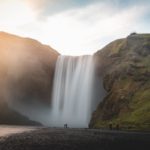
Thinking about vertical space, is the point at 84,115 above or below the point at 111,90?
below

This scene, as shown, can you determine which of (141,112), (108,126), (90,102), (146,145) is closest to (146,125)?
(141,112)

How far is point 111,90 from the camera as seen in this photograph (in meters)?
188

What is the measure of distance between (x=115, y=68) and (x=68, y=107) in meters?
35.5

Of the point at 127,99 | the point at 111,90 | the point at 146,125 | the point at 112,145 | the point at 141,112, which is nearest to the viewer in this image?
the point at 112,145

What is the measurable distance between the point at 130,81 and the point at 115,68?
627 inches

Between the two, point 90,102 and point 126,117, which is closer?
point 126,117

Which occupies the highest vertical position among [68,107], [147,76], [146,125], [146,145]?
[147,76]

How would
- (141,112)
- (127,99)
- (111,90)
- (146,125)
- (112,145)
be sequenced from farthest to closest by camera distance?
1. (111,90)
2. (127,99)
3. (141,112)
4. (146,125)
5. (112,145)

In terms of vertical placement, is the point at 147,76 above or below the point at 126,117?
above

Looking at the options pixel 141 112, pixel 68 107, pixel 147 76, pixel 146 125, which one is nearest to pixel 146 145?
pixel 146 125

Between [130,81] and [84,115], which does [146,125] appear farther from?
[84,115]

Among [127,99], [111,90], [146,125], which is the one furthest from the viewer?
[111,90]

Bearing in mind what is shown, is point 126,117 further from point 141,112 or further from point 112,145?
point 112,145

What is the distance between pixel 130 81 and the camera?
610 ft
